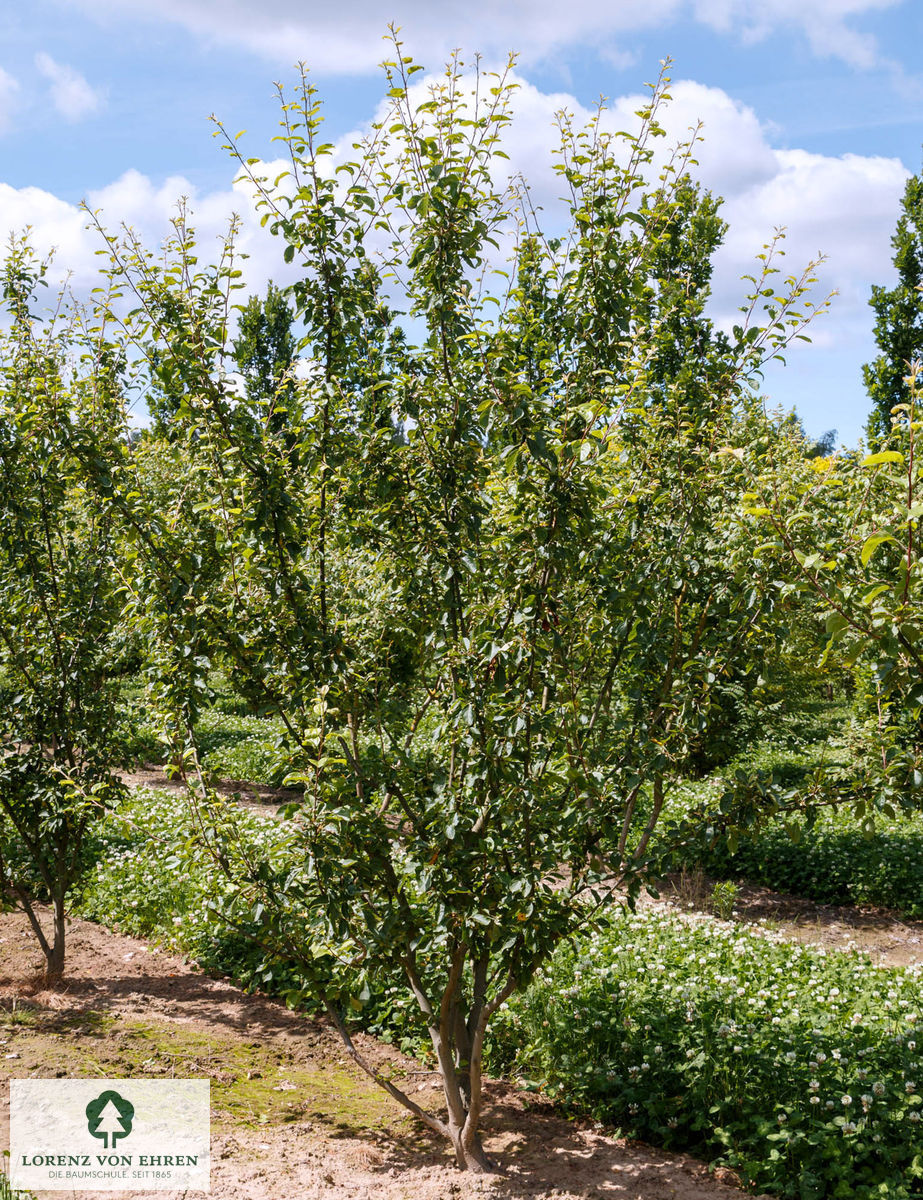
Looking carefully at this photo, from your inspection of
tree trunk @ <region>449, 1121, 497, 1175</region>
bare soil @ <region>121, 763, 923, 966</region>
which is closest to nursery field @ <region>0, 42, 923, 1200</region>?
tree trunk @ <region>449, 1121, 497, 1175</region>

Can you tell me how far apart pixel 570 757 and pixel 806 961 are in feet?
9.63

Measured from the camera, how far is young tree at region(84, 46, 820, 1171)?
3.44 metres

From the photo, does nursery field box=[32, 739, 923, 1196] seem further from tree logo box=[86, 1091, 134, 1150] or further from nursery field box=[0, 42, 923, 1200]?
tree logo box=[86, 1091, 134, 1150]

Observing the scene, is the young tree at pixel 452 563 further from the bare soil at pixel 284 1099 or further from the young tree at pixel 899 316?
the young tree at pixel 899 316

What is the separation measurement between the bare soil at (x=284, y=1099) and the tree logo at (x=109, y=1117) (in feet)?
1.01

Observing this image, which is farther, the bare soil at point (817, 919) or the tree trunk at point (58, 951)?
the bare soil at point (817, 919)

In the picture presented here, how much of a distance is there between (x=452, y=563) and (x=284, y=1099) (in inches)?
114

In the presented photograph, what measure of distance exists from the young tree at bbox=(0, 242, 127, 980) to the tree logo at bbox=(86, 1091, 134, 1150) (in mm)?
1556

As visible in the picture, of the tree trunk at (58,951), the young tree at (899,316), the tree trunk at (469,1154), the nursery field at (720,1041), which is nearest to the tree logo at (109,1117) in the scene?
the nursery field at (720,1041)

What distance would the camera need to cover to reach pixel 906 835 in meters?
8.96

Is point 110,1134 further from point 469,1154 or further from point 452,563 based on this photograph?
point 452,563

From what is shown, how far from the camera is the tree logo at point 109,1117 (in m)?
3.95

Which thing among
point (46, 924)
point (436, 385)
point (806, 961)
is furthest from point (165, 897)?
point (436, 385)

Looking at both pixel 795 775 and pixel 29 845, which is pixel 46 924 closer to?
pixel 29 845
